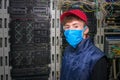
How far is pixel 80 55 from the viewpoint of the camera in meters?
1.77

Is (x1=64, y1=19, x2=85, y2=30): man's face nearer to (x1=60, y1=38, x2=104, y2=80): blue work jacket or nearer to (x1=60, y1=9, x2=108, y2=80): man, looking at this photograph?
(x1=60, y1=9, x2=108, y2=80): man

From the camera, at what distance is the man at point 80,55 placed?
65.2 inches

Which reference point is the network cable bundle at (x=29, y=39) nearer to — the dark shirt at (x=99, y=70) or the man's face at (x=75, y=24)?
the man's face at (x=75, y=24)

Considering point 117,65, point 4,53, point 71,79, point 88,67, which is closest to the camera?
point 88,67

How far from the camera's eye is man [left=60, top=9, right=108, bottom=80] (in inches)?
65.2

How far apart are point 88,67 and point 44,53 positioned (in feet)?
4.55

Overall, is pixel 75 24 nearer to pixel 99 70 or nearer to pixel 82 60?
pixel 82 60

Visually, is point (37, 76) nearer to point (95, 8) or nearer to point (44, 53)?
point (44, 53)

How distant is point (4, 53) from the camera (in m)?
2.91

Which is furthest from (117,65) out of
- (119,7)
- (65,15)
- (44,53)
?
(65,15)

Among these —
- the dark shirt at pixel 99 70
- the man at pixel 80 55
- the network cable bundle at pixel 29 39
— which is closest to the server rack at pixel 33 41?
the network cable bundle at pixel 29 39

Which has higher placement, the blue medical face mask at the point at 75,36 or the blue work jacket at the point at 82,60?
the blue medical face mask at the point at 75,36

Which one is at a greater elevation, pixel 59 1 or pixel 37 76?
pixel 59 1

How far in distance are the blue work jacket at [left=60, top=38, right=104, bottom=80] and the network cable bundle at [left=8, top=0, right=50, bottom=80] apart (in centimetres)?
113
